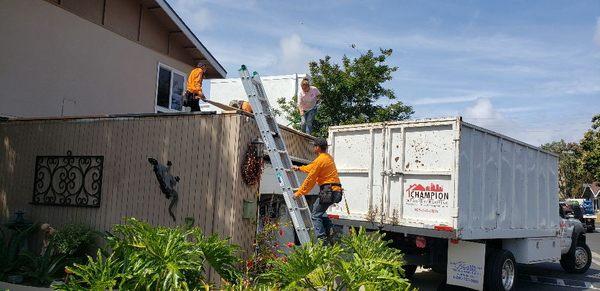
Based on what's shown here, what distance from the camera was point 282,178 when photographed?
719 centimetres

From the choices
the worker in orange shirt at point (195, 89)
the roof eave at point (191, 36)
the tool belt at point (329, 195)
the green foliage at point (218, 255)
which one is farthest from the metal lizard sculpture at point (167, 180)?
the roof eave at point (191, 36)

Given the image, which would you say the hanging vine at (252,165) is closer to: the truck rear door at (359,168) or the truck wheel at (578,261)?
the truck rear door at (359,168)

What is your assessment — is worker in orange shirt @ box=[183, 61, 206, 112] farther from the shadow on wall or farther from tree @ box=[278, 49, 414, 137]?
tree @ box=[278, 49, 414, 137]

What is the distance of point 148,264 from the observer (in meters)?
4.20

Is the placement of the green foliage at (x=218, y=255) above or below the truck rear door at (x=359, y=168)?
below

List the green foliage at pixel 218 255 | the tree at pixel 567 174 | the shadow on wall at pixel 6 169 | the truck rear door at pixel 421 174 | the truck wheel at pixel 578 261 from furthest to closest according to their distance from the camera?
the tree at pixel 567 174
the truck wheel at pixel 578 261
the shadow on wall at pixel 6 169
the truck rear door at pixel 421 174
the green foliage at pixel 218 255

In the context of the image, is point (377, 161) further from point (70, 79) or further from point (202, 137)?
point (70, 79)

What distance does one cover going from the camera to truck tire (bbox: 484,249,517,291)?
328 inches

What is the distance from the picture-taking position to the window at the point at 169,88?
1354cm

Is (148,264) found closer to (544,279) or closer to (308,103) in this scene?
(308,103)

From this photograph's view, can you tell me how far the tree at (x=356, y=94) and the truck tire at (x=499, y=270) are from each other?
1001 cm

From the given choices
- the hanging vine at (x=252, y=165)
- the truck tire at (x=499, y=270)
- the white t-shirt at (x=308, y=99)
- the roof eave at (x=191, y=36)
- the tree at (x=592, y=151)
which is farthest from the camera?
the tree at (x=592, y=151)

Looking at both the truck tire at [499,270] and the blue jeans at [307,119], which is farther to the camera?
the blue jeans at [307,119]

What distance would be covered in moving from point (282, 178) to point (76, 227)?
356 centimetres
